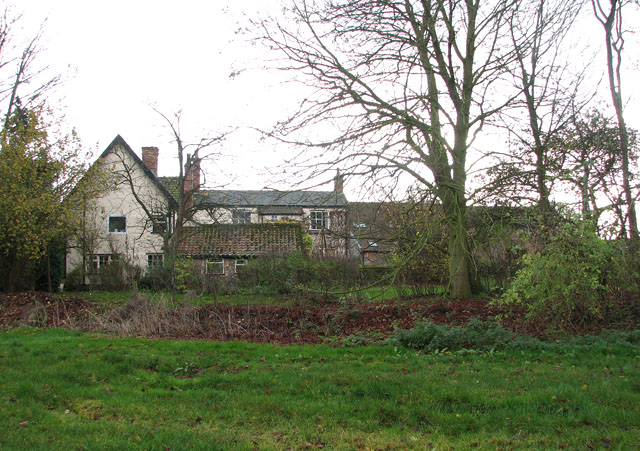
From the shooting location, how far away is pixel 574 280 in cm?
823

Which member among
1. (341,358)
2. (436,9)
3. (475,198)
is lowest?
(341,358)

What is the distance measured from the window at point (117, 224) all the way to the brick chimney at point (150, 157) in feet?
14.5

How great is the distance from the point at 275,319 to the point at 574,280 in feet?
21.2

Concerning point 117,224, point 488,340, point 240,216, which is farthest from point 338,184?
point 117,224

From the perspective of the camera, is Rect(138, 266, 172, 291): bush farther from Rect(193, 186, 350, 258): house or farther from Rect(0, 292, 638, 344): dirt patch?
Rect(0, 292, 638, 344): dirt patch

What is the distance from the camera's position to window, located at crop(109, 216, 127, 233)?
30.4 meters

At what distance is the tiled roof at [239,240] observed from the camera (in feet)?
88.7

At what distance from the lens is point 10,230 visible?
17.3 meters

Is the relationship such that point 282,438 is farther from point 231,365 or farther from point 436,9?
point 436,9

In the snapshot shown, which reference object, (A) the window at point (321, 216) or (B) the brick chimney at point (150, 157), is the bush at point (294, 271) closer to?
(A) the window at point (321, 216)

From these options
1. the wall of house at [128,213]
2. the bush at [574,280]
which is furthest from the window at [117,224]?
the bush at [574,280]

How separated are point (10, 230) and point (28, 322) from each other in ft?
23.2

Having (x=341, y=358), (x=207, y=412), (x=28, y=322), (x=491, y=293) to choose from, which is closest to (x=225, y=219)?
(x=28, y=322)

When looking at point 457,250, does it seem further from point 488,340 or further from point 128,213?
point 128,213
